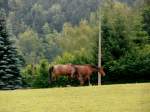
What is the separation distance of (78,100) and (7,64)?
2195 cm

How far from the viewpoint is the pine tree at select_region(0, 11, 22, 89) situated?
34.5 m

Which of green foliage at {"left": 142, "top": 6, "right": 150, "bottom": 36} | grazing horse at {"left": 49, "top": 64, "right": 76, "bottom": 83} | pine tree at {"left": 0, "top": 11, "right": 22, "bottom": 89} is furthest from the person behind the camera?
green foliage at {"left": 142, "top": 6, "right": 150, "bottom": 36}

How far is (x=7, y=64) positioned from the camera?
115ft

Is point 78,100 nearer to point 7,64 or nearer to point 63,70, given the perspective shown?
point 63,70

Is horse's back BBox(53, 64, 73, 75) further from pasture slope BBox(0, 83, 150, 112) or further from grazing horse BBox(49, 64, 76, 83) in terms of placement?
pasture slope BBox(0, 83, 150, 112)

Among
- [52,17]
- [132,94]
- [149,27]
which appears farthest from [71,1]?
[132,94]

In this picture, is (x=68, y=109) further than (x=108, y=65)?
No

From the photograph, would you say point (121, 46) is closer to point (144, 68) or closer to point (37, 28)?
point (144, 68)

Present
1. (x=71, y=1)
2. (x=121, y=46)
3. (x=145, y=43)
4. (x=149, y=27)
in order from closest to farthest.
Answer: (x=121, y=46), (x=145, y=43), (x=149, y=27), (x=71, y=1)

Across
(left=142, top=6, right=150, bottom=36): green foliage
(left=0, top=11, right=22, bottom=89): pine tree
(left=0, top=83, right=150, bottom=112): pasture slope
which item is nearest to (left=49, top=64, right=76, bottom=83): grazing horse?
(left=0, top=83, right=150, bottom=112): pasture slope

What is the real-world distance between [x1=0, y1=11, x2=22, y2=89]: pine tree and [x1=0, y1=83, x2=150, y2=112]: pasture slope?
757 inches

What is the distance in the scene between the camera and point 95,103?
12.8 metres

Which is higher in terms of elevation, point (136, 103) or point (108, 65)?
point (136, 103)

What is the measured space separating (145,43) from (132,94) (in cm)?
2878
